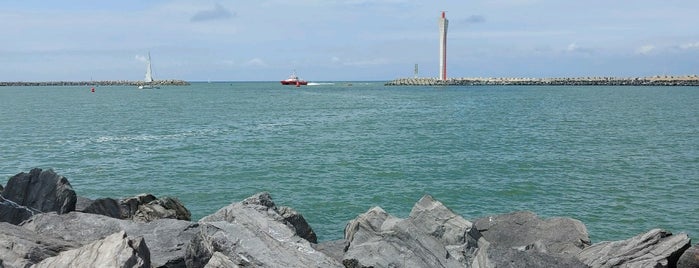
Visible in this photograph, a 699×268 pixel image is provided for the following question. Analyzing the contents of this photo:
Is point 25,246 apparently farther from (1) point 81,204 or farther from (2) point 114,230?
(1) point 81,204

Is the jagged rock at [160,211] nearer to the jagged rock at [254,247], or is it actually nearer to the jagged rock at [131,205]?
the jagged rock at [131,205]

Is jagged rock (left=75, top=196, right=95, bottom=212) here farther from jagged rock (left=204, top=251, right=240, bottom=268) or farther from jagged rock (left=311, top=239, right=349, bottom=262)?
jagged rock (left=204, top=251, right=240, bottom=268)

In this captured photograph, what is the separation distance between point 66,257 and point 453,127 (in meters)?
50.0

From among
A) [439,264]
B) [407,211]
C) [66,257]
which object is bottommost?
[407,211]

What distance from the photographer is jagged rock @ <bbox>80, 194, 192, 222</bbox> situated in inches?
654

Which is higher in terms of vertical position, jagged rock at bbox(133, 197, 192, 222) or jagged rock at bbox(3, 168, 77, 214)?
jagged rock at bbox(3, 168, 77, 214)

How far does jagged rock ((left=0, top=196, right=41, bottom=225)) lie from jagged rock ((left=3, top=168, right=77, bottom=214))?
0.39 m

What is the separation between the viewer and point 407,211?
75.9 feet

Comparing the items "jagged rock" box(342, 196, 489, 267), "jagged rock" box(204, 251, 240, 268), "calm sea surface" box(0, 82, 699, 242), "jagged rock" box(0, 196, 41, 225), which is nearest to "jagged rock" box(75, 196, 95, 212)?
"jagged rock" box(0, 196, 41, 225)

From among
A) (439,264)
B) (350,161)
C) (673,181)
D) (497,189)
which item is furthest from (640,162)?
(439,264)

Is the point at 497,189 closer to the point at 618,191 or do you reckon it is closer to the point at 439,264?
the point at 618,191

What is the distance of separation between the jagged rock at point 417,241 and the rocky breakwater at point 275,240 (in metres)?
0.02

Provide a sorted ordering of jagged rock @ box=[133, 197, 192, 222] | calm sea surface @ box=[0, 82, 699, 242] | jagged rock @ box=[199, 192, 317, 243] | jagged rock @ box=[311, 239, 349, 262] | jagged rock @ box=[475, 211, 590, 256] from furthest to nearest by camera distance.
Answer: calm sea surface @ box=[0, 82, 699, 242] < jagged rock @ box=[133, 197, 192, 222] < jagged rock @ box=[475, 211, 590, 256] < jagged rock @ box=[311, 239, 349, 262] < jagged rock @ box=[199, 192, 317, 243]

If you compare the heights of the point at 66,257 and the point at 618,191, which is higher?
the point at 66,257
